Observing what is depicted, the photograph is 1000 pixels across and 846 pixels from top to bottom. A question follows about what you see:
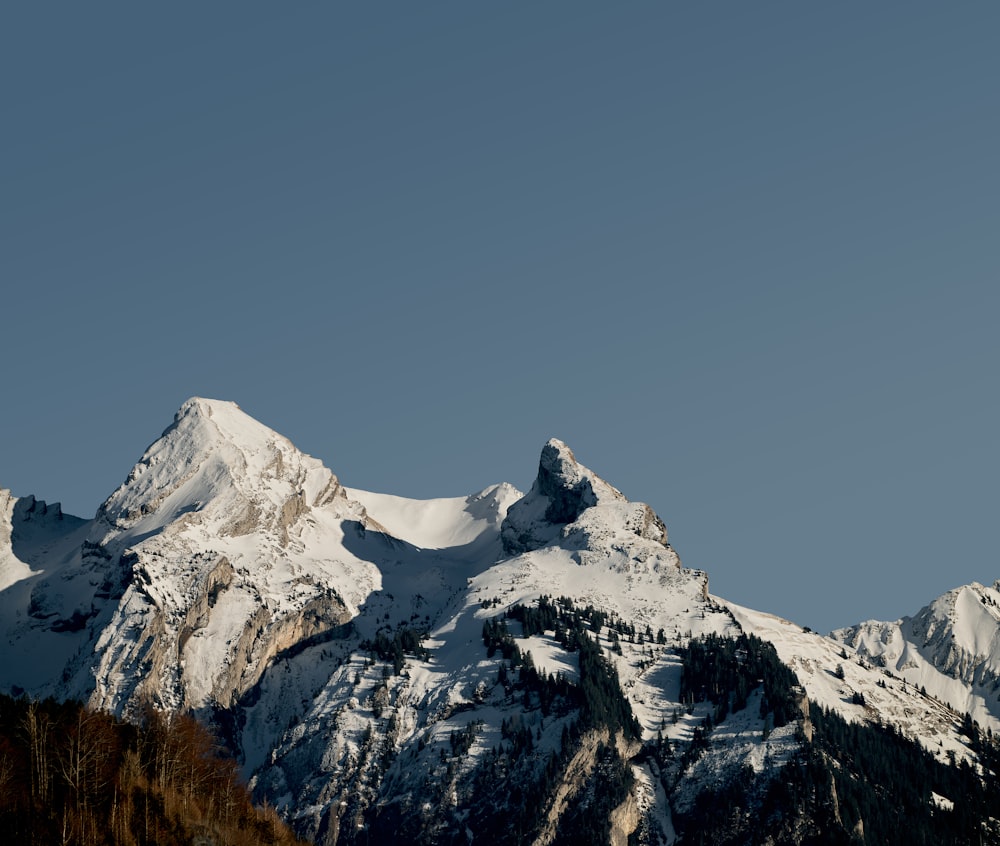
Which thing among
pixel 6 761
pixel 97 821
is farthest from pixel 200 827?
pixel 6 761

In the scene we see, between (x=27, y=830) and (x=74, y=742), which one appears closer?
(x=27, y=830)

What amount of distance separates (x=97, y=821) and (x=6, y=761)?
1584 cm

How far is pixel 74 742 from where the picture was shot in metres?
199

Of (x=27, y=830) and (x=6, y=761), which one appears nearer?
(x=27, y=830)

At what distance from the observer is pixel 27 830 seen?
18125cm

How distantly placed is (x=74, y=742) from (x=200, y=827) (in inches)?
717

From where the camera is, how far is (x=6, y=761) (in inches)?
7795

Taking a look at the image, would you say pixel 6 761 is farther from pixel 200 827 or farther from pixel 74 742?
pixel 200 827

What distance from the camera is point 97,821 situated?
188875 mm

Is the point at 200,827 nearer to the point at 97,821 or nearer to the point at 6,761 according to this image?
the point at 97,821

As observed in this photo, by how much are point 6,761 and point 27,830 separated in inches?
727

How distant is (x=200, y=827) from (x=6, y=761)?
77.8 ft

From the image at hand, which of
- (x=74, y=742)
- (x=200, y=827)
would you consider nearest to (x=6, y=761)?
(x=74, y=742)
